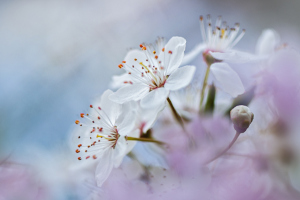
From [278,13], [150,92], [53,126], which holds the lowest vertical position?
[278,13]

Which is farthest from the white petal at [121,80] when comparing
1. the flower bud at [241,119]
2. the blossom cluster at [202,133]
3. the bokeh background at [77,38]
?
the bokeh background at [77,38]

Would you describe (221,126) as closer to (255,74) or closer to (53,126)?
(255,74)

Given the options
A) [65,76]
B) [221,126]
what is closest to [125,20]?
[65,76]

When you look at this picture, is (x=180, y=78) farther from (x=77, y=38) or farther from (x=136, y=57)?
(x=77, y=38)

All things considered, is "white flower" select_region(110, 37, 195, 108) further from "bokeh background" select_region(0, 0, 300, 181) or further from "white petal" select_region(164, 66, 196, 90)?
"bokeh background" select_region(0, 0, 300, 181)

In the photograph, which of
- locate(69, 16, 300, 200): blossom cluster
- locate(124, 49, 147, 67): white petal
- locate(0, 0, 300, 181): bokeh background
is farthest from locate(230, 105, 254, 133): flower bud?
locate(0, 0, 300, 181): bokeh background

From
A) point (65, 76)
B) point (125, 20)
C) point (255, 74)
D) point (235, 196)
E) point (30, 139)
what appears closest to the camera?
point (235, 196)
